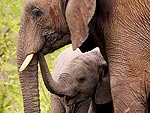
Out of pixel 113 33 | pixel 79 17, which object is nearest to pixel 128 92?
pixel 113 33

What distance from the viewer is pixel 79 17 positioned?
637cm

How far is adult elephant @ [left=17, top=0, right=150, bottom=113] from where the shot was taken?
6266mm

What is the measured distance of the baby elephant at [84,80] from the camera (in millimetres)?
7328

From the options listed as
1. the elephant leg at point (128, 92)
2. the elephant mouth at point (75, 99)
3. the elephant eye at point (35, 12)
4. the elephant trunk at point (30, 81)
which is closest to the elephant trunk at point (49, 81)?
the elephant trunk at point (30, 81)

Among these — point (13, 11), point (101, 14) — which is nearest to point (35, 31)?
point (101, 14)

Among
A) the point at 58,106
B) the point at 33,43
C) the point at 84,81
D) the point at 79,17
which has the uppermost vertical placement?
the point at 79,17

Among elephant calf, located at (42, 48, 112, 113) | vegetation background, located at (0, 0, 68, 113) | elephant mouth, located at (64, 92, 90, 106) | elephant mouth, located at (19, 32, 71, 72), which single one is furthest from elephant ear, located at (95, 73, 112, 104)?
vegetation background, located at (0, 0, 68, 113)

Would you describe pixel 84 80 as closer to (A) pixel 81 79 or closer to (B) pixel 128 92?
(A) pixel 81 79

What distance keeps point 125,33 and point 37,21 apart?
0.78 meters

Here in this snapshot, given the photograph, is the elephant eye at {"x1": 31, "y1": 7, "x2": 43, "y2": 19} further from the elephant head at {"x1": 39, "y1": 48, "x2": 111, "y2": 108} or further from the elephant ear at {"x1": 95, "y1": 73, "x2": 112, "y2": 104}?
the elephant ear at {"x1": 95, "y1": 73, "x2": 112, "y2": 104}

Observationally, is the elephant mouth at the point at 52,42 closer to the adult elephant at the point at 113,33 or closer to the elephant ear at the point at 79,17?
the adult elephant at the point at 113,33

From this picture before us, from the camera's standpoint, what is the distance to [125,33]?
6.28 metres

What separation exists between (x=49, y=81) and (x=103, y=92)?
69 cm

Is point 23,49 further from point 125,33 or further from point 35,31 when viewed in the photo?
point 125,33
